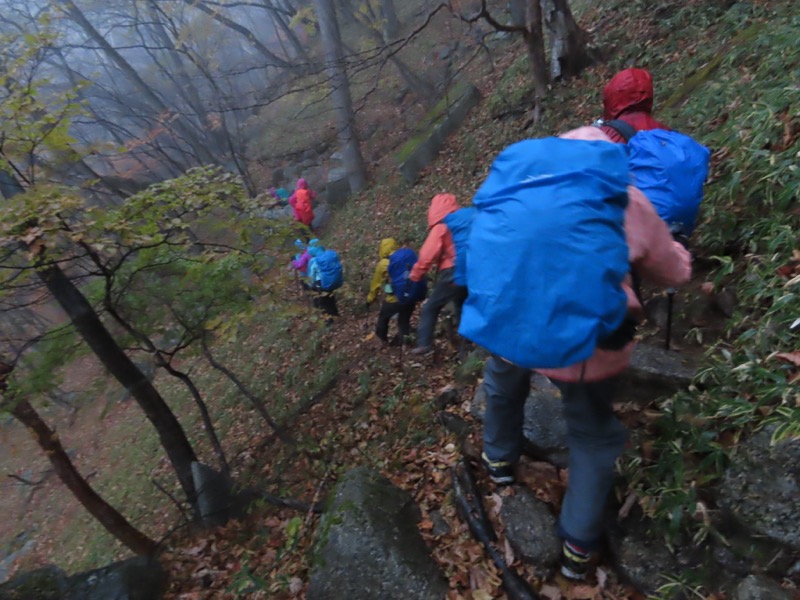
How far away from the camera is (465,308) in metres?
1.93

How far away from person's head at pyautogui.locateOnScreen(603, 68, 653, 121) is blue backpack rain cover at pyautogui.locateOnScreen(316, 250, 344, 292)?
4.94 metres

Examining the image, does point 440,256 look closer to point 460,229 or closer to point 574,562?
point 460,229

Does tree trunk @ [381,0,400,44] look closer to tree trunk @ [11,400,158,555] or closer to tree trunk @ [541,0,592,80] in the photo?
tree trunk @ [541,0,592,80]

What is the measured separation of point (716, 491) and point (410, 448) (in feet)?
8.46

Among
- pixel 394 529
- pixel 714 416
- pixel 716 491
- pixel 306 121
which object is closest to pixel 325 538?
pixel 394 529

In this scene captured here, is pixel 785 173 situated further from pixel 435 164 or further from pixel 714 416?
pixel 435 164

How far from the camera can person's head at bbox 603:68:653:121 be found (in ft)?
11.5

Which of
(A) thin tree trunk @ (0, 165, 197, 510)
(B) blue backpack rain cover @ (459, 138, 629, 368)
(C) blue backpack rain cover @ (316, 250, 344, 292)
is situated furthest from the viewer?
(C) blue backpack rain cover @ (316, 250, 344, 292)

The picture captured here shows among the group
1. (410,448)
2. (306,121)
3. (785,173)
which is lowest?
(410,448)

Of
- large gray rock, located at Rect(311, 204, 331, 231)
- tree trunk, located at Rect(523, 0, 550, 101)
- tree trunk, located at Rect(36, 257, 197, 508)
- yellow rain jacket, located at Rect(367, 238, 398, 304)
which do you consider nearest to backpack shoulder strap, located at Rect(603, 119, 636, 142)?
yellow rain jacket, located at Rect(367, 238, 398, 304)

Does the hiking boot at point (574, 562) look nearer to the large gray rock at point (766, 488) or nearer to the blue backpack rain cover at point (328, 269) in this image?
the large gray rock at point (766, 488)

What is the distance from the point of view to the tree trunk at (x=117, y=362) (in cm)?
475

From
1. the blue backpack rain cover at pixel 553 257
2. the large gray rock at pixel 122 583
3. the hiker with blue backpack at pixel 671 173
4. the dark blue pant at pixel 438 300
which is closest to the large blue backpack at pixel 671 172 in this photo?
the hiker with blue backpack at pixel 671 173

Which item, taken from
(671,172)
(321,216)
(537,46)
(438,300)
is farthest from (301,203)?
(671,172)
